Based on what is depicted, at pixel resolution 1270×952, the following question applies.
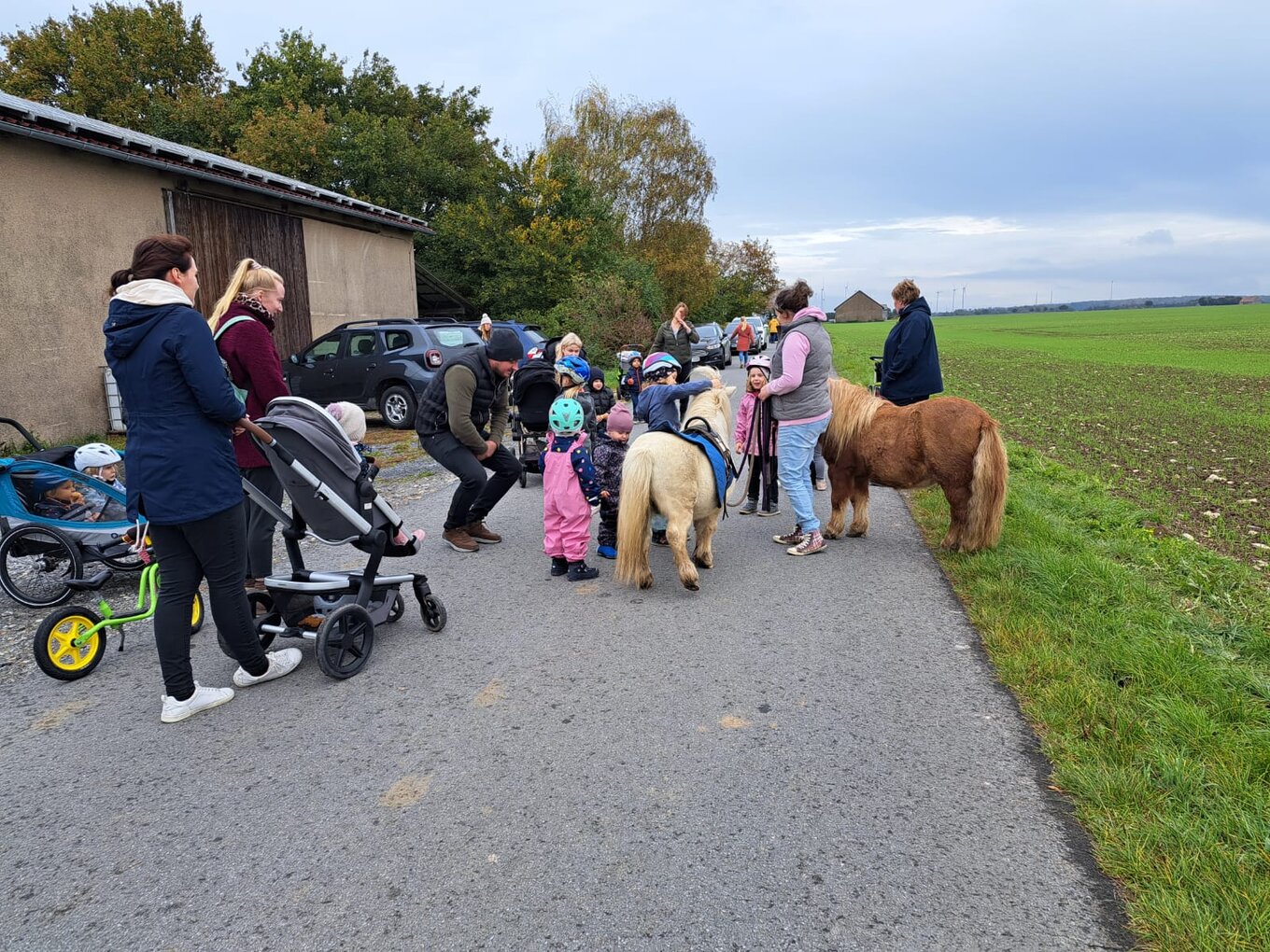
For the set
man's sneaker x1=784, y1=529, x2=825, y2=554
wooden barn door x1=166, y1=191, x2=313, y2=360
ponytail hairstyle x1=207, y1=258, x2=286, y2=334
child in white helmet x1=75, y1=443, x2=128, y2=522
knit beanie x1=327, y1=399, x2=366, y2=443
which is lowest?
man's sneaker x1=784, y1=529, x2=825, y2=554

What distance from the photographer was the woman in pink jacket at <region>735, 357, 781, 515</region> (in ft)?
22.6

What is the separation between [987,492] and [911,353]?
1760mm

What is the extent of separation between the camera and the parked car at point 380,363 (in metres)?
13.0

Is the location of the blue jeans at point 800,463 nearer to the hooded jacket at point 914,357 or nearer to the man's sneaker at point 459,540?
the hooded jacket at point 914,357

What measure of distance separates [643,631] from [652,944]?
8.05 feet

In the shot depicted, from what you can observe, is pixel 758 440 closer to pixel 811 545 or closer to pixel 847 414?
pixel 847 414

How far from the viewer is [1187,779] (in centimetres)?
292

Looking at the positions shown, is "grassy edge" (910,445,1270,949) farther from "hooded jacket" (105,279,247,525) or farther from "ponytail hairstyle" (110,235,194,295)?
"ponytail hairstyle" (110,235,194,295)

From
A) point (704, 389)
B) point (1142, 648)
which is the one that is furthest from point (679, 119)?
point (1142, 648)

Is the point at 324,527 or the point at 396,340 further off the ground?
the point at 396,340

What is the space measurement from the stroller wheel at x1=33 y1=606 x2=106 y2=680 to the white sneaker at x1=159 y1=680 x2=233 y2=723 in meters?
0.69

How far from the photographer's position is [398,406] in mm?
13320

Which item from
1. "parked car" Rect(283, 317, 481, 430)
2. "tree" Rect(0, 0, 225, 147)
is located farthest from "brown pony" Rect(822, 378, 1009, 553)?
"tree" Rect(0, 0, 225, 147)

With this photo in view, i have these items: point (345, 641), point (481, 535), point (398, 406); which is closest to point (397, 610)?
point (345, 641)
